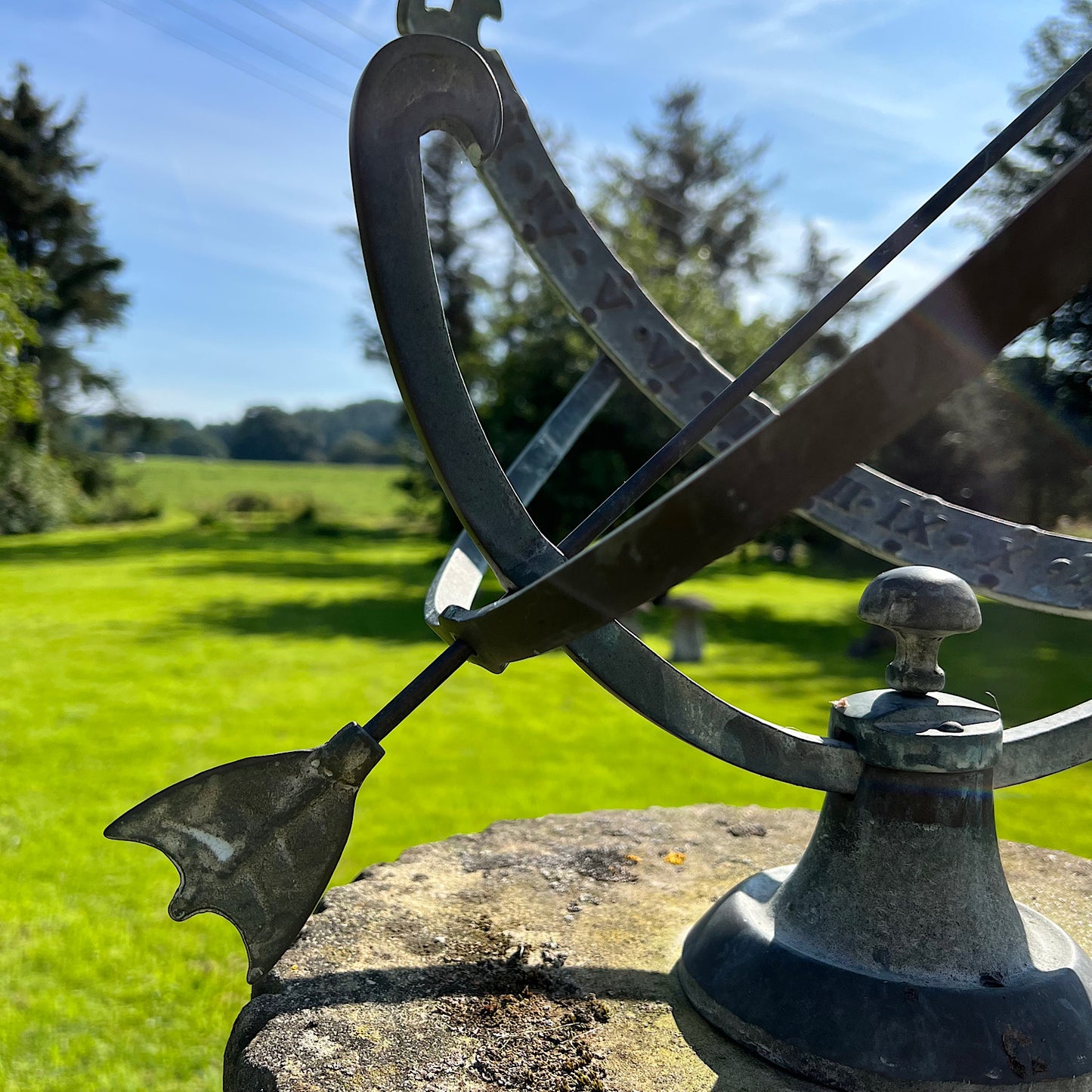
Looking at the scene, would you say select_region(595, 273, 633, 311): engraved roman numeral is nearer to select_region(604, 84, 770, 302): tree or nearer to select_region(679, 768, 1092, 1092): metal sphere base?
select_region(679, 768, 1092, 1092): metal sphere base

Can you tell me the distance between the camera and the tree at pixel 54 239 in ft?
75.9

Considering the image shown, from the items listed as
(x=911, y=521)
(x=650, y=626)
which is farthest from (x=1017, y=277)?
(x=650, y=626)

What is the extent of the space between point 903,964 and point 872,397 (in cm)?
147

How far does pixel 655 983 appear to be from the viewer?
2.60 meters

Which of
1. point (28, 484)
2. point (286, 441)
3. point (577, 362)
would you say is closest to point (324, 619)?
point (577, 362)

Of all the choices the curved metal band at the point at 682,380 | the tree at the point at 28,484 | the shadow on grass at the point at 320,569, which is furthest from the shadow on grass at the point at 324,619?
the curved metal band at the point at 682,380

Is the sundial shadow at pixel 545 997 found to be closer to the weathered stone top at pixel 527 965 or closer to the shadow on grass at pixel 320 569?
the weathered stone top at pixel 527 965

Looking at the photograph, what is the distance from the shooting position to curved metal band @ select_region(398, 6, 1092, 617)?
2.84m

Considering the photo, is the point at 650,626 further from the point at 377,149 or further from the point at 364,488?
the point at 364,488

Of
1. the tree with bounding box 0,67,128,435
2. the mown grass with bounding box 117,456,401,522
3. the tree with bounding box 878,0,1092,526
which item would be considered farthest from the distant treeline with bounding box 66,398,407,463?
the tree with bounding box 878,0,1092,526

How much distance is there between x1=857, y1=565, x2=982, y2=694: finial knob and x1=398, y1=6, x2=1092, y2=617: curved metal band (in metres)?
0.57

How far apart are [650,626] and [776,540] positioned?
25.7 ft

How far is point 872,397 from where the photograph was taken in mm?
1580

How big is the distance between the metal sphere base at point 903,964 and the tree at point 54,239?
2475cm
